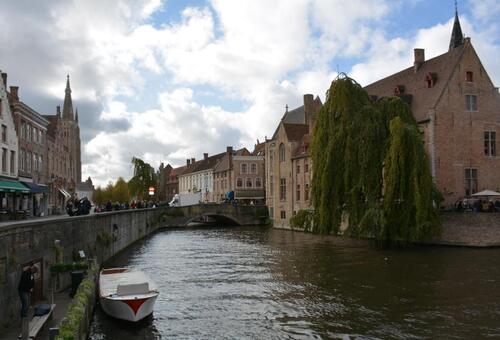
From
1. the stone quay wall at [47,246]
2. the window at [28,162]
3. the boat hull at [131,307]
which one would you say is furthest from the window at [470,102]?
the window at [28,162]

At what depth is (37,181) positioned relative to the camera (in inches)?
1625

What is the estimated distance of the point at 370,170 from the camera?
2912 cm

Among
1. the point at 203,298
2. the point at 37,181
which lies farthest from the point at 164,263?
the point at 37,181

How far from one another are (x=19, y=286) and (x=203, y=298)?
7.23 meters

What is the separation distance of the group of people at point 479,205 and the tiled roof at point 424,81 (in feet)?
21.6

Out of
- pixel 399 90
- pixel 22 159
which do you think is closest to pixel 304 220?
Answer: pixel 399 90

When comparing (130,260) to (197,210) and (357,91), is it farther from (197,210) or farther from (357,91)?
(197,210)

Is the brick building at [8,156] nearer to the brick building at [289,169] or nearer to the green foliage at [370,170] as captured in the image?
the green foliage at [370,170]

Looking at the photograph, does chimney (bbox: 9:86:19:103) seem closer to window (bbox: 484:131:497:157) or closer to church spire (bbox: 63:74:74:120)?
window (bbox: 484:131:497:157)

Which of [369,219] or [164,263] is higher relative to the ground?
[369,219]

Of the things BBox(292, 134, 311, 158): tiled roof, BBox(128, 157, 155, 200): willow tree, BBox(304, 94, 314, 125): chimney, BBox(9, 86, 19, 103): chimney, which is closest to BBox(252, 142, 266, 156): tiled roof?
BBox(128, 157, 155, 200): willow tree

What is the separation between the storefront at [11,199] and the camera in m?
25.2

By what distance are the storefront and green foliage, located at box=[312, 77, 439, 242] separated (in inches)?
631

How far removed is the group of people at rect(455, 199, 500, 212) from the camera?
3228cm
